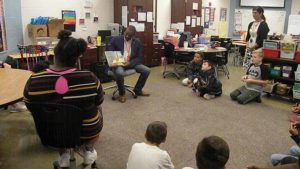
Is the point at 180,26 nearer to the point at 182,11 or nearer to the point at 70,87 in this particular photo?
the point at 182,11

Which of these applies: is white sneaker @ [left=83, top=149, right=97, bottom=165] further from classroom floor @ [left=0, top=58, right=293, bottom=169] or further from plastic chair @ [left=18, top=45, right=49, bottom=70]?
plastic chair @ [left=18, top=45, right=49, bottom=70]

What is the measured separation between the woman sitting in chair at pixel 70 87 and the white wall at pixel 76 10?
11.7 ft

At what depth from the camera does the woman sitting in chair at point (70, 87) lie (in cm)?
202

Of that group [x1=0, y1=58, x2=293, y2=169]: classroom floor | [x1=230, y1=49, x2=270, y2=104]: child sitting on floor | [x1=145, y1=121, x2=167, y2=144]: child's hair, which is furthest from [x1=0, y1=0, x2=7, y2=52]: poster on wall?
[x1=230, y1=49, x2=270, y2=104]: child sitting on floor

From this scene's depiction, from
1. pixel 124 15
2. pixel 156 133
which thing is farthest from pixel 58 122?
pixel 124 15

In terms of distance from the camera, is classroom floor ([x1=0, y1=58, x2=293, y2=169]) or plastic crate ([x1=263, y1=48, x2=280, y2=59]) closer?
classroom floor ([x1=0, y1=58, x2=293, y2=169])

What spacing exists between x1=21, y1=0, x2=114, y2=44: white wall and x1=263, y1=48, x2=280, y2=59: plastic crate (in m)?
3.64

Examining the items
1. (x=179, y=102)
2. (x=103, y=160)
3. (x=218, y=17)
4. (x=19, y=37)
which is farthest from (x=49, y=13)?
(x=218, y=17)

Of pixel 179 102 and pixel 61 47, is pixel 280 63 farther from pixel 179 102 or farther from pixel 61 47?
pixel 61 47

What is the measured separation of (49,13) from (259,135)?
4438 mm

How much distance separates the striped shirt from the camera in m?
2.02

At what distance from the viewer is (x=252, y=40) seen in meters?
5.47

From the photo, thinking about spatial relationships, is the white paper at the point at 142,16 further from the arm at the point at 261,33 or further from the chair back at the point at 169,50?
the arm at the point at 261,33

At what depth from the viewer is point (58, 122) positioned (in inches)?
79.0
